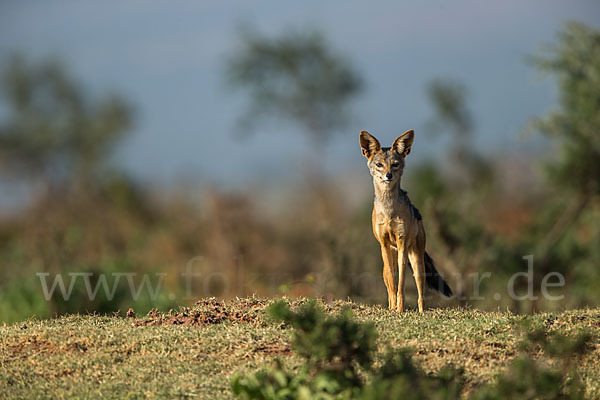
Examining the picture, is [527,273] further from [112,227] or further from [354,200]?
[354,200]

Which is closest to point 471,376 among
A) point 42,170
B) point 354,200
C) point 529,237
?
point 529,237

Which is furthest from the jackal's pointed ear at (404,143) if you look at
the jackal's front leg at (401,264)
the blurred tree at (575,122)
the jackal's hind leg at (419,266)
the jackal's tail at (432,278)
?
the blurred tree at (575,122)

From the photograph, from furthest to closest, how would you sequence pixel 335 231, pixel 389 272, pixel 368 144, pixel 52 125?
pixel 52 125 → pixel 335 231 → pixel 368 144 → pixel 389 272

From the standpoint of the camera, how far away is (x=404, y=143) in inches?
389

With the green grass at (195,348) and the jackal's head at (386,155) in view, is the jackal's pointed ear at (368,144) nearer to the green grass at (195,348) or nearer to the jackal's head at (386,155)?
the jackal's head at (386,155)

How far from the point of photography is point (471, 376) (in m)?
7.78

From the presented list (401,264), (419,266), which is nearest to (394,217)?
(401,264)

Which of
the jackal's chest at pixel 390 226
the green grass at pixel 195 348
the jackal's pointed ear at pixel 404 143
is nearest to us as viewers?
the green grass at pixel 195 348

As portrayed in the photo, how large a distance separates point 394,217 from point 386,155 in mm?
787

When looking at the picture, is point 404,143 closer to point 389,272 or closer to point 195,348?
point 389,272

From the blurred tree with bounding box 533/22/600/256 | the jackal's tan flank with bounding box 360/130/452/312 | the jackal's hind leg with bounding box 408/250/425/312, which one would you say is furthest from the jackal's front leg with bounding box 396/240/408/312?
the blurred tree with bounding box 533/22/600/256

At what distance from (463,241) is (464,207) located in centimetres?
149

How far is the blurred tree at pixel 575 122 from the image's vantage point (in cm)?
2156

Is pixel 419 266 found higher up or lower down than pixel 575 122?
lower down
